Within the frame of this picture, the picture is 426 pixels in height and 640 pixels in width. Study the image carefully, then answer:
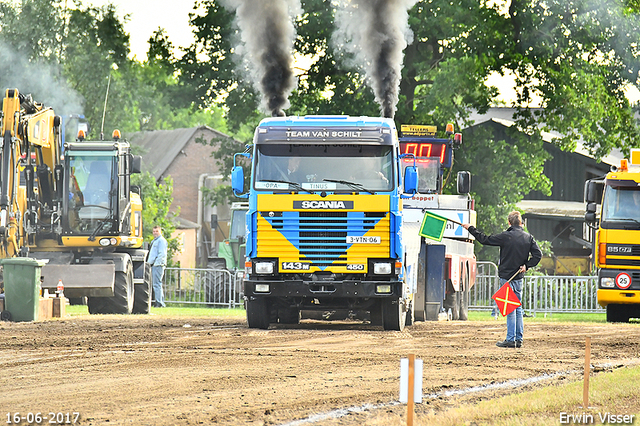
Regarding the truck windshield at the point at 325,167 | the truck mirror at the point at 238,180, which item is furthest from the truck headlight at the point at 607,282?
the truck mirror at the point at 238,180

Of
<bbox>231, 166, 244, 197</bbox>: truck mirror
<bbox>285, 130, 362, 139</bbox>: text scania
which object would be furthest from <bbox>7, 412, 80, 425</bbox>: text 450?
<bbox>285, 130, 362, 139</bbox>: text scania

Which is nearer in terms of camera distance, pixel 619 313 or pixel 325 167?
pixel 325 167

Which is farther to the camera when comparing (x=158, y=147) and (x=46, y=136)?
(x=158, y=147)

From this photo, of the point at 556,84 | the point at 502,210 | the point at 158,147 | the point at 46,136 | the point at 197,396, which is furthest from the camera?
the point at 158,147

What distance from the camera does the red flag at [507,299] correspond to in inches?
611

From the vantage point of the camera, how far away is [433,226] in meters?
17.9

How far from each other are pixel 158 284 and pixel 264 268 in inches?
578

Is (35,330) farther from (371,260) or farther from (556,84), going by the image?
(556,84)

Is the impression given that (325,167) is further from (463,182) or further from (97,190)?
(97,190)

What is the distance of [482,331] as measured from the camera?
1923cm

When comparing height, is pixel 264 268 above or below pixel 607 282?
above

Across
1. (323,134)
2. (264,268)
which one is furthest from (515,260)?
(264,268)

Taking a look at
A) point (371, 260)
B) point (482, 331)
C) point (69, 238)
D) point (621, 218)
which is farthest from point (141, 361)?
point (621, 218)

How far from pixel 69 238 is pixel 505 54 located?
58.4ft
